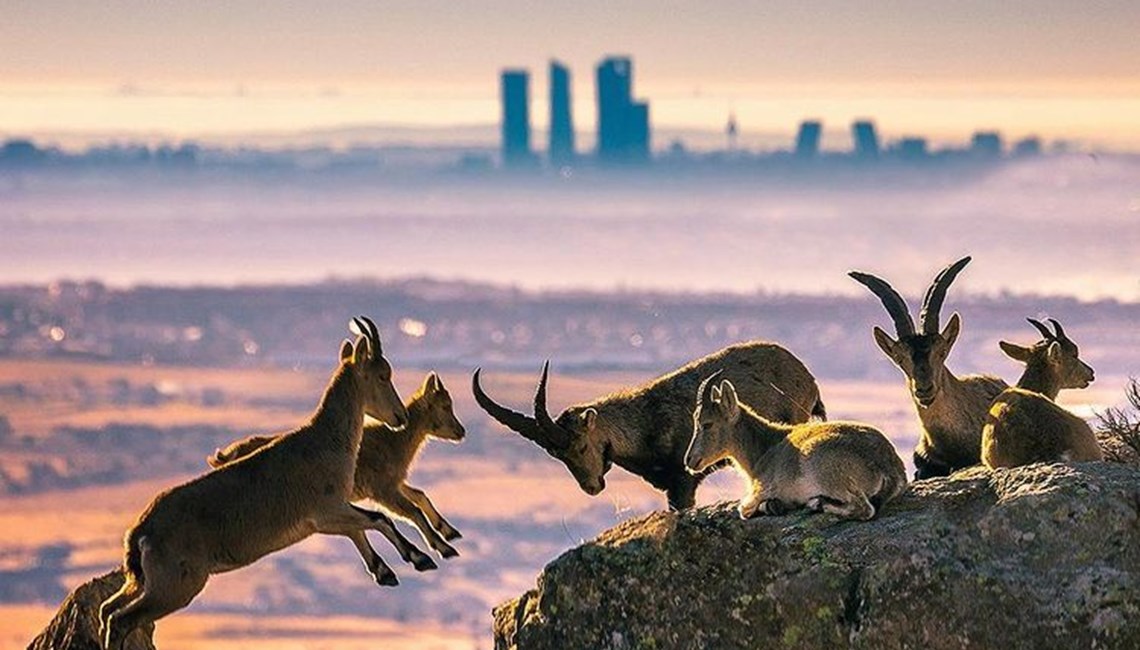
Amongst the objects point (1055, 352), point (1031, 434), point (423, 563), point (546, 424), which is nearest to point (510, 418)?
point (546, 424)

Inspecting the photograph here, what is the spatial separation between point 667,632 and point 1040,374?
23.8 ft

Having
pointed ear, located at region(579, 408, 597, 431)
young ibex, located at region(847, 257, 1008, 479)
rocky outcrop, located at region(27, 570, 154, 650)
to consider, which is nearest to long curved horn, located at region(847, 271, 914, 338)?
young ibex, located at region(847, 257, 1008, 479)

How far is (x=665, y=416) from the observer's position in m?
19.3

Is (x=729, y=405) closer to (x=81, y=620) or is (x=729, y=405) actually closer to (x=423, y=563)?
(x=423, y=563)

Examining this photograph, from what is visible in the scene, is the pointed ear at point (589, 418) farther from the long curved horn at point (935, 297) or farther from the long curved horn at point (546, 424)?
the long curved horn at point (935, 297)

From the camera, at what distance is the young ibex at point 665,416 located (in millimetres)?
18875

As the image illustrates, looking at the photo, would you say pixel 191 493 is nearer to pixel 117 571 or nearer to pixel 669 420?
pixel 117 571

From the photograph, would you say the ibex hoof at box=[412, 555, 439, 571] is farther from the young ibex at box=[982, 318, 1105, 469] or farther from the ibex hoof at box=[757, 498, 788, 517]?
the young ibex at box=[982, 318, 1105, 469]

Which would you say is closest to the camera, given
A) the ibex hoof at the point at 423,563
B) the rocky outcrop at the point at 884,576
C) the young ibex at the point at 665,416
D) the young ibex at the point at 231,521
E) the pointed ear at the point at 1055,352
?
the rocky outcrop at the point at 884,576

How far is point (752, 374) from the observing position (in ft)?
62.0

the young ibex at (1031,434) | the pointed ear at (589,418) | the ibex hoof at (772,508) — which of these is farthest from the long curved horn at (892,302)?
the ibex hoof at (772,508)

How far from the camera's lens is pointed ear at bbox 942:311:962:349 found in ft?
59.6

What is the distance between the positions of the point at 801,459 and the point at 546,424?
409 centimetres

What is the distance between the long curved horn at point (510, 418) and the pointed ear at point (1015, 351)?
15.7 ft
